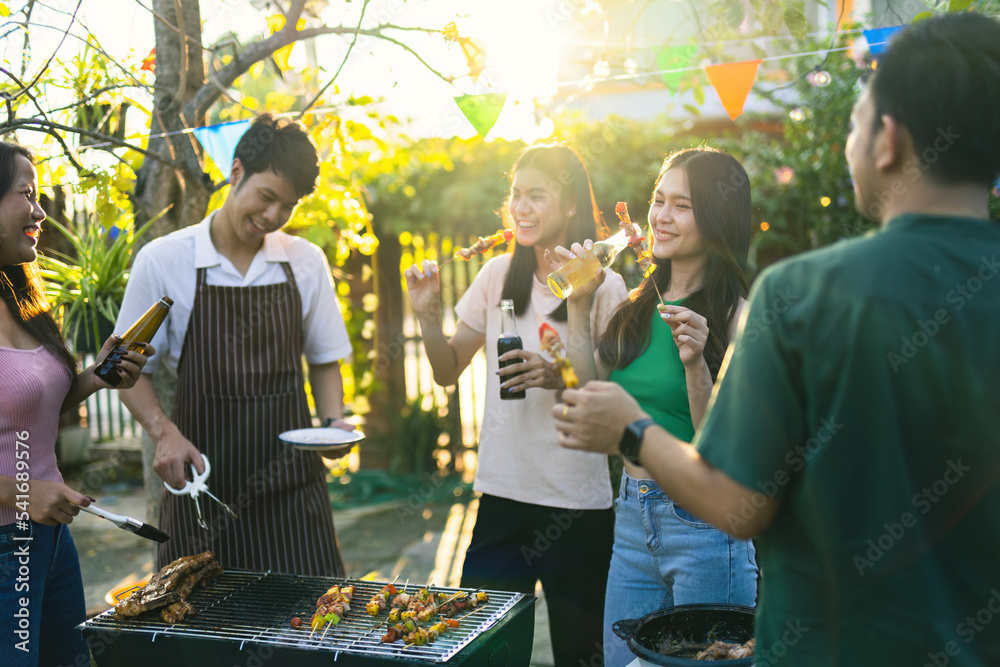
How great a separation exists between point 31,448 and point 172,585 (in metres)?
0.60

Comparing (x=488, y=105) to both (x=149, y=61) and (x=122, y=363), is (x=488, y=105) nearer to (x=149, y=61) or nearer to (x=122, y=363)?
(x=149, y=61)

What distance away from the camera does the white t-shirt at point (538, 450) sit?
292 cm

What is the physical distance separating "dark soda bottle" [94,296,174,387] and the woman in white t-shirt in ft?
2.91

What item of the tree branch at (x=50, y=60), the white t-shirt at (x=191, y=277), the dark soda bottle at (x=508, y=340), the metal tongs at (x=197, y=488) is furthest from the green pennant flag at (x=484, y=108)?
the metal tongs at (x=197, y=488)

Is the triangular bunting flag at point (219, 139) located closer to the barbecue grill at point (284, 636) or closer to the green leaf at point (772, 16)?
the barbecue grill at point (284, 636)

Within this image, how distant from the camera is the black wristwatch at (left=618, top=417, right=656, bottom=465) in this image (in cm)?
148

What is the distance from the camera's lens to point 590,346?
271 cm

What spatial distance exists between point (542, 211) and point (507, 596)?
1.38m

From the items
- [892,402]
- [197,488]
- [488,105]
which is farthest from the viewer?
[488,105]

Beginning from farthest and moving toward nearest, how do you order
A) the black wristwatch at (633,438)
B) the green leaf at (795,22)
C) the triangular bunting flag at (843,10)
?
the green leaf at (795,22) → the triangular bunting flag at (843,10) → the black wristwatch at (633,438)

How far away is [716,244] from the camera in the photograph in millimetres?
2541

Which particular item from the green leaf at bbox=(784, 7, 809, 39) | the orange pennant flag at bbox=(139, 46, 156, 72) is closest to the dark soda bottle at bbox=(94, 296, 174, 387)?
the orange pennant flag at bbox=(139, 46, 156, 72)

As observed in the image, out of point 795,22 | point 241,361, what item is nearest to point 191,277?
point 241,361

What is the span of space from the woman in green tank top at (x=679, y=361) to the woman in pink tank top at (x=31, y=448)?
5.36 feet
